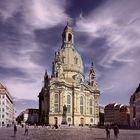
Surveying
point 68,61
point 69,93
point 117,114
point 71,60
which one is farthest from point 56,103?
point 117,114

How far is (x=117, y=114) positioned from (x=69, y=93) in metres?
60.4

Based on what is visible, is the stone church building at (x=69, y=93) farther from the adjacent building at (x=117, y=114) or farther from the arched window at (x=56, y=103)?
the adjacent building at (x=117, y=114)

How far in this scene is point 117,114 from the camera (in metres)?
180

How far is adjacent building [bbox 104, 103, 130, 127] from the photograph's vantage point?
174250mm

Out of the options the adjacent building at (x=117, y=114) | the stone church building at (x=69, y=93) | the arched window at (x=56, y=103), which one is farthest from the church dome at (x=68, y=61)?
the adjacent building at (x=117, y=114)

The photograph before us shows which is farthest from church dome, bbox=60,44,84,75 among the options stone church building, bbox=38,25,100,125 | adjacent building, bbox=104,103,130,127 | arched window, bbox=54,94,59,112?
adjacent building, bbox=104,103,130,127

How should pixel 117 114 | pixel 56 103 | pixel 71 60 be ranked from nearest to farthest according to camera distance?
1. pixel 56 103
2. pixel 71 60
3. pixel 117 114

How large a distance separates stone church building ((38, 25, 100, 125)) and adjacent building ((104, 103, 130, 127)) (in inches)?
1530

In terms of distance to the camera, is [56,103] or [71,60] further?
[71,60]

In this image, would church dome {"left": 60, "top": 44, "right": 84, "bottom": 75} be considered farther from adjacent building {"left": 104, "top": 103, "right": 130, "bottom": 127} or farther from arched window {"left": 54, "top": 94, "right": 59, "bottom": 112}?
adjacent building {"left": 104, "top": 103, "right": 130, "bottom": 127}

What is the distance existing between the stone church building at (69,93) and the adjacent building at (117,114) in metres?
38.9

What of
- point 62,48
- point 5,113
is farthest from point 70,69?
point 5,113

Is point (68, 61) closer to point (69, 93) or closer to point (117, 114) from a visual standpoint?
point (69, 93)

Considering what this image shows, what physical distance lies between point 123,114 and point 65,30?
57247mm
